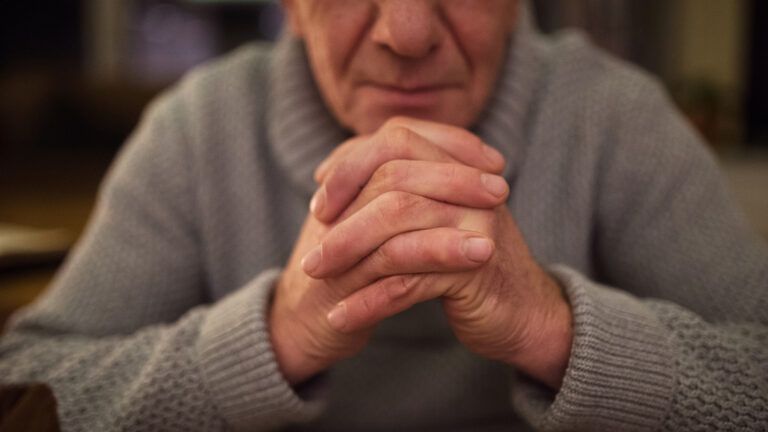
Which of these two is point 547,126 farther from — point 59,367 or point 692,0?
point 692,0

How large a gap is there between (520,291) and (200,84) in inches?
26.0

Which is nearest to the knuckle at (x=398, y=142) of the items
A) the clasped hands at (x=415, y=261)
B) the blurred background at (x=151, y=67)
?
the clasped hands at (x=415, y=261)

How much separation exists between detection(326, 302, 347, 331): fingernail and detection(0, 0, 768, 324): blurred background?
2162 mm

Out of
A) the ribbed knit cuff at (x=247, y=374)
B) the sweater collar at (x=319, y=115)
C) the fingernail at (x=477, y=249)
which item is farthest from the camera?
the sweater collar at (x=319, y=115)

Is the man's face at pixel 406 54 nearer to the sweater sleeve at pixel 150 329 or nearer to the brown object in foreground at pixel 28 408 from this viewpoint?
the sweater sleeve at pixel 150 329

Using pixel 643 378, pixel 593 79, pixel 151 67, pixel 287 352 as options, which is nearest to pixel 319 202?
pixel 287 352

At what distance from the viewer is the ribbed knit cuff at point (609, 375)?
0.70 metres

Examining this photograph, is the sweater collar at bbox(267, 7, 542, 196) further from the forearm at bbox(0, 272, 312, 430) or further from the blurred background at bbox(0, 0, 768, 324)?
the blurred background at bbox(0, 0, 768, 324)

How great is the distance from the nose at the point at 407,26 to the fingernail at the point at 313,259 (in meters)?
0.25

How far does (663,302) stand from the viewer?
81 centimetres

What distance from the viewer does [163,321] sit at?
99 cm

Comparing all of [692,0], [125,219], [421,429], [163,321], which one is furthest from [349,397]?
[692,0]

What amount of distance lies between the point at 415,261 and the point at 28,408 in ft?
Answer: 1.52

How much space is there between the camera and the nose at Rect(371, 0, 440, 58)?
755mm
